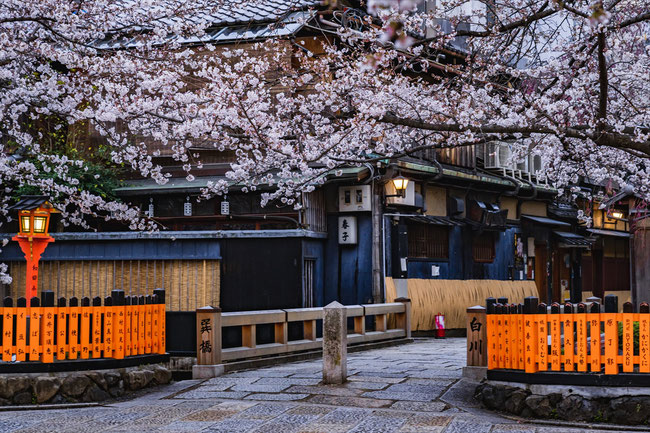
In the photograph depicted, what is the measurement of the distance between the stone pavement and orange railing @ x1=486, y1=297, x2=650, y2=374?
1.01 m

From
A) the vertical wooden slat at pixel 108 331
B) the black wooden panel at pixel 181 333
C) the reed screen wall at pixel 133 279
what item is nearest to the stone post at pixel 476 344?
the black wooden panel at pixel 181 333

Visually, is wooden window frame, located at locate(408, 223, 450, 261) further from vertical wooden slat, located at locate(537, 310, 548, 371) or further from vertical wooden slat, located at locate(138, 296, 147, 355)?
vertical wooden slat, located at locate(537, 310, 548, 371)

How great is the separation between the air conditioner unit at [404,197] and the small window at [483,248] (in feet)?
15.7

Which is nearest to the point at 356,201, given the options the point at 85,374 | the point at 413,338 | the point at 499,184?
the point at 413,338

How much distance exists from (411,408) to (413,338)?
1153cm

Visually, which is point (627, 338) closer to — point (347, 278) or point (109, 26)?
point (109, 26)

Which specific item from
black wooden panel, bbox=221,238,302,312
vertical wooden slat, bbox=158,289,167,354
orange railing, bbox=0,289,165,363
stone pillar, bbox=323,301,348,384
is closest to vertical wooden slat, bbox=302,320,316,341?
black wooden panel, bbox=221,238,302,312

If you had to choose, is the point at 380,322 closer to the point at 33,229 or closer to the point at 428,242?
the point at 428,242

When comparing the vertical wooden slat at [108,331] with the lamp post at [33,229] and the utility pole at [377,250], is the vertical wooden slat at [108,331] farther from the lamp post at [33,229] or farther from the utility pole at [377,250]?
the utility pole at [377,250]

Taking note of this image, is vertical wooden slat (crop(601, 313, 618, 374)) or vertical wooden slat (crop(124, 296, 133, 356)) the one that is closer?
vertical wooden slat (crop(601, 313, 618, 374))

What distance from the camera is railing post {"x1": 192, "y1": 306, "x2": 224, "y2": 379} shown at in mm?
14547

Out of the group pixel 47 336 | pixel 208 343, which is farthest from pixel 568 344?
pixel 47 336

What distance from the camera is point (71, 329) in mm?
13109

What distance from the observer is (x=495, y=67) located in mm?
14234
